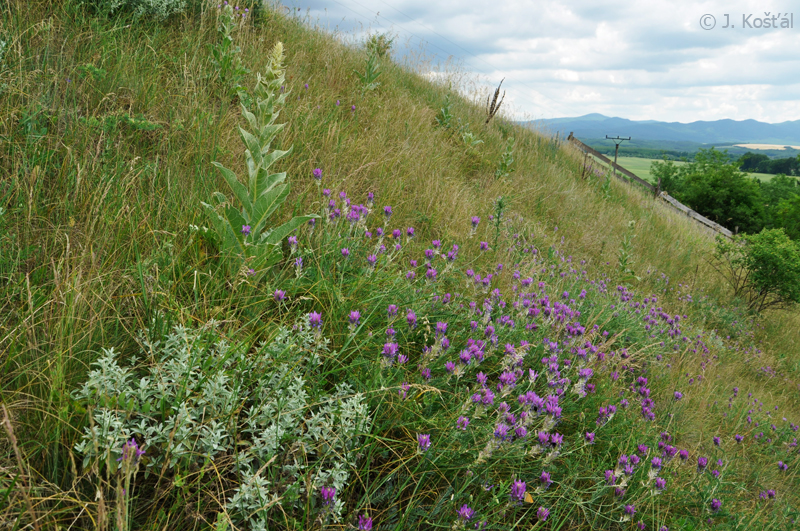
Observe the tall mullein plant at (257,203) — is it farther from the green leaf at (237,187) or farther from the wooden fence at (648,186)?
the wooden fence at (648,186)

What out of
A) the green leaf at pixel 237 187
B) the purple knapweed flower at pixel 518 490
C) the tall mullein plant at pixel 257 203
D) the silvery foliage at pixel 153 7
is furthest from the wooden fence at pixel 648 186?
the purple knapweed flower at pixel 518 490

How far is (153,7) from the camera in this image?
4.01 metres

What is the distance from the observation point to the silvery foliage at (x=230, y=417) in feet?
4.30

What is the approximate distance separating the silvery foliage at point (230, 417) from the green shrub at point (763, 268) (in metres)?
9.52

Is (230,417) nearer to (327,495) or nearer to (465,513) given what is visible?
(327,495)

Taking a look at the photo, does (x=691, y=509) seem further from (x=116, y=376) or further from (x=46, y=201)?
(x=46, y=201)

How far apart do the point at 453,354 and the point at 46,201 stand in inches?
88.6

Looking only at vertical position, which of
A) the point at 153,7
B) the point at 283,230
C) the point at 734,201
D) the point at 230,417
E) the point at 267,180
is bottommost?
the point at 230,417

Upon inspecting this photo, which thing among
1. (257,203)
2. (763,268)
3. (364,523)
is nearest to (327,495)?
(364,523)

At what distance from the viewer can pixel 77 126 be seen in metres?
2.61

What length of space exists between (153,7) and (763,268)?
10.5m

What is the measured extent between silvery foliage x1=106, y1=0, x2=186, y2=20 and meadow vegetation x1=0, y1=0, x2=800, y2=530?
6 centimetres

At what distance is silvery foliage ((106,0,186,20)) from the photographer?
388 cm

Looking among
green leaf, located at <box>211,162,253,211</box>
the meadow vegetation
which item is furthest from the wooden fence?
green leaf, located at <box>211,162,253,211</box>
